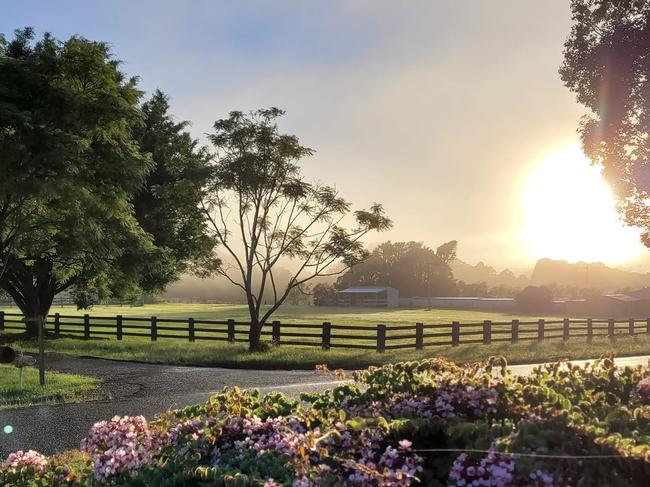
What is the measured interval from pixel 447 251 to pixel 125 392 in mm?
115604

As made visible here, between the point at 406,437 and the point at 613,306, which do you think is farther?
the point at 613,306

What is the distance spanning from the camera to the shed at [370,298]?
9662cm

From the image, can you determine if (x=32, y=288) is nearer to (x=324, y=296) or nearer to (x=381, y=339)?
(x=381, y=339)

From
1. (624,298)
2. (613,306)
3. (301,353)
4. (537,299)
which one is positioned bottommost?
(613,306)

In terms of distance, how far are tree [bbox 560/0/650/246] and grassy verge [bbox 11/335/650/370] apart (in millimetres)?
6350

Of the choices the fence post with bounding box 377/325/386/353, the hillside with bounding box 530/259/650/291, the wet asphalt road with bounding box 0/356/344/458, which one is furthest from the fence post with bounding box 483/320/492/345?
the hillside with bounding box 530/259/650/291

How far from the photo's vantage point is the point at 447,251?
4902 inches

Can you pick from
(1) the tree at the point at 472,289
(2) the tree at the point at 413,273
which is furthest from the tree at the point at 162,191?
(1) the tree at the point at 472,289

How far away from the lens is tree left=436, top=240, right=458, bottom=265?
123 meters

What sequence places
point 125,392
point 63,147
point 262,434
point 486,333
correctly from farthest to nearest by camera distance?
point 486,333 < point 63,147 < point 125,392 < point 262,434

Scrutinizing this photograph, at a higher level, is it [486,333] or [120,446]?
[120,446]

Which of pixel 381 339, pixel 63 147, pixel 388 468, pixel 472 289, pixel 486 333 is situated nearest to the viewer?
pixel 388 468

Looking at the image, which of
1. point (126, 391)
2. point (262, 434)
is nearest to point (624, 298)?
point (126, 391)

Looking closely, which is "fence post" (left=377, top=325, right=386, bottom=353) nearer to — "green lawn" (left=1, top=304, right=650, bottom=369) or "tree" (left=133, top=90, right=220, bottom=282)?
"green lawn" (left=1, top=304, right=650, bottom=369)
